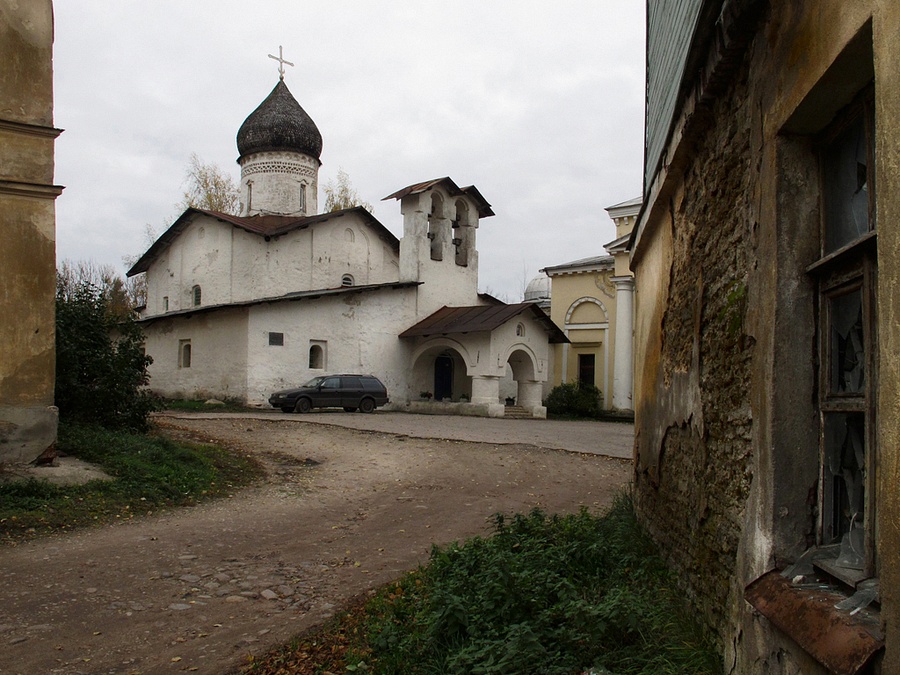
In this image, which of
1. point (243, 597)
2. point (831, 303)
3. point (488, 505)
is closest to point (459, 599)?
point (243, 597)

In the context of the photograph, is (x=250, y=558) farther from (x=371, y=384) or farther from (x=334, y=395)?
(x=371, y=384)

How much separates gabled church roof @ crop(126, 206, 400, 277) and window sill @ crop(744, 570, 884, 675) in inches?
1033

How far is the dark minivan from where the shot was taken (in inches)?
893

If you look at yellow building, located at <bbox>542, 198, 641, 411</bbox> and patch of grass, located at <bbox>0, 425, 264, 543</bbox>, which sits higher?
yellow building, located at <bbox>542, 198, 641, 411</bbox>

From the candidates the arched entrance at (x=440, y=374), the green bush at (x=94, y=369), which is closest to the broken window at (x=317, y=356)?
the arched entrance at (x=440, y=374)

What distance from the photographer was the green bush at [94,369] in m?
13.0

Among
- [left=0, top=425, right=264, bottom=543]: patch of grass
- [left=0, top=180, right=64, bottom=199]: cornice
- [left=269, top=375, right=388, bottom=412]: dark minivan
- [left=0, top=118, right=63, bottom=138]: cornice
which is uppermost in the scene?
[left=0, top=118, right=63, bottom=138]: cornice

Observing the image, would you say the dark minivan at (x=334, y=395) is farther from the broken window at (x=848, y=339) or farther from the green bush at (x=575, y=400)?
the broken window at (x=848, y=339)

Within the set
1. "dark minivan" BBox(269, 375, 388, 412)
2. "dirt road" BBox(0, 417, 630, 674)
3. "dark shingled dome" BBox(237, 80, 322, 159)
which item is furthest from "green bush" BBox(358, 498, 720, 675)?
"dark shingled dome" BBox(237, 80, 322, 159)

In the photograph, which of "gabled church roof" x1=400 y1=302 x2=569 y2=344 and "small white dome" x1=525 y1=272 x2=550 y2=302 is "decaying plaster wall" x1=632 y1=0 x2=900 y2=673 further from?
"small white dome" x1=525 y1=272 x2=550 y2=302

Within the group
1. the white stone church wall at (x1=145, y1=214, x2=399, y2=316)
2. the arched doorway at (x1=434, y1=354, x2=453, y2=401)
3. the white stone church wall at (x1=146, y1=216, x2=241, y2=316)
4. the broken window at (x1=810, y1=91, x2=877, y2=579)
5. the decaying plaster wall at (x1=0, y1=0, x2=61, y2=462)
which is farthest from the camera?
the arched doorway at (x1=434, y1=354, x2=453, y2=401)

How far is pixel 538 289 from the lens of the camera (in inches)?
1706

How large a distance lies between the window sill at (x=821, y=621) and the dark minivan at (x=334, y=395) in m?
20.4

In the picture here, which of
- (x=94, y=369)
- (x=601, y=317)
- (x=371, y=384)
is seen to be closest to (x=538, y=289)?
(x=601, y=317)
